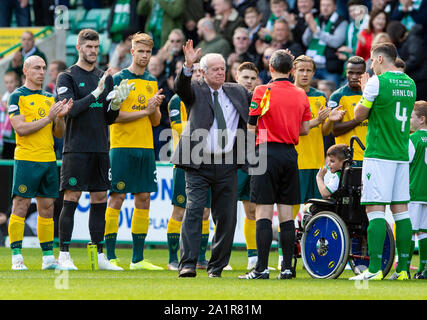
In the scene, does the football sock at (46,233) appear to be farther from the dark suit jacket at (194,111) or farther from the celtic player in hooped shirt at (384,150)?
the celtic player in hooped shirt at (384,150)

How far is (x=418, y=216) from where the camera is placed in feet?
35.4

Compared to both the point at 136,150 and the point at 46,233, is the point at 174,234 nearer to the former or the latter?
the point at 136,150

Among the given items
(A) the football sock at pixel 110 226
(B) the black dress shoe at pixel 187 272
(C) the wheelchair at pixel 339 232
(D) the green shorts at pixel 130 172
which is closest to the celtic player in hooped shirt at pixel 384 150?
(C) the wheelchair at pixel 339 232

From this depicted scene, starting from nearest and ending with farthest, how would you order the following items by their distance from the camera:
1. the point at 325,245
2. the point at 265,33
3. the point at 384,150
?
the point at 384,150
the point at 325,245
the point at 265,33

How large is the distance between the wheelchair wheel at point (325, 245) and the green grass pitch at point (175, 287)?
0.52 feet

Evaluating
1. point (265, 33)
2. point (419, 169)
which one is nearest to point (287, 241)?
point (419, 169)

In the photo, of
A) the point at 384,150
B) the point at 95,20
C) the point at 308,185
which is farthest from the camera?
the point at 95,20

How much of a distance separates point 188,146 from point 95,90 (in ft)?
6.38

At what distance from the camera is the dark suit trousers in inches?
384

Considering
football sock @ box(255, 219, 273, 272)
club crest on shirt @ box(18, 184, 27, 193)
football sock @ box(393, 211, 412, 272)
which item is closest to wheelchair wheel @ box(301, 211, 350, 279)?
football sock @ box(393, 211, 412, 272)

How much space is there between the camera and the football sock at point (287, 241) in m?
9.77

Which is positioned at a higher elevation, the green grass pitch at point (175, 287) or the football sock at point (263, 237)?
the football sock at point (263, 237)

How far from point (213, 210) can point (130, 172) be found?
1931 mm

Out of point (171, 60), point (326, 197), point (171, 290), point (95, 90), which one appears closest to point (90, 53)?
point (95, 90)
